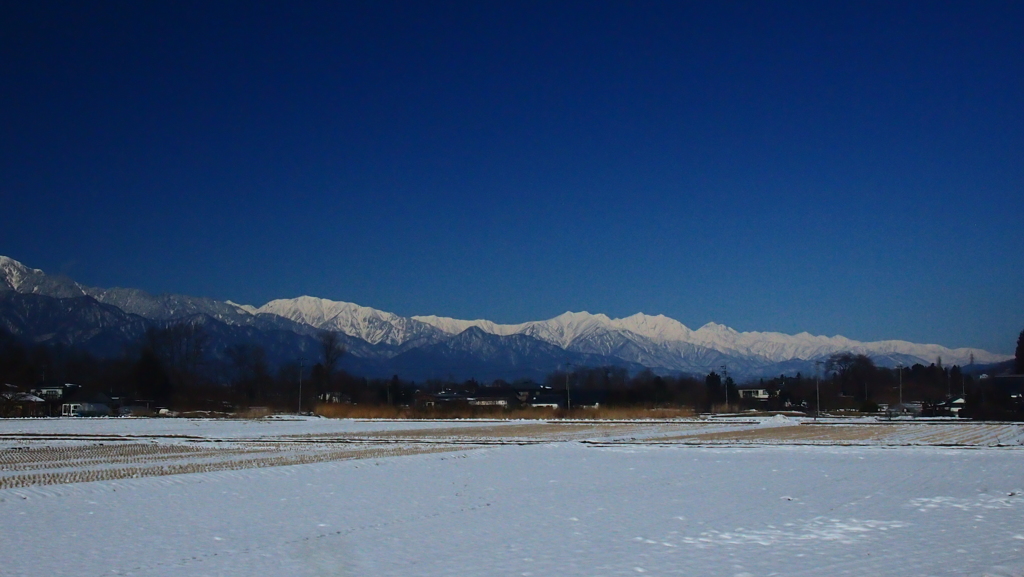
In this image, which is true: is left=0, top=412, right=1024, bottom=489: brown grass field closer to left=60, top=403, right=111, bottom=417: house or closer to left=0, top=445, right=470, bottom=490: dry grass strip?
left=0, top=445, right=470, bottom=490: dry grass strip

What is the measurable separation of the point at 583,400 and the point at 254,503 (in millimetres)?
123916

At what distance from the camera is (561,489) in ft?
66.9

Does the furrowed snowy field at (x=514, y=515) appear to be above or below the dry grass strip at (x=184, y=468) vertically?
above

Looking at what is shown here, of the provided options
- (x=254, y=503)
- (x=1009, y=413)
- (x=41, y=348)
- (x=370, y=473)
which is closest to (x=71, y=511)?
(x=254, y=503)

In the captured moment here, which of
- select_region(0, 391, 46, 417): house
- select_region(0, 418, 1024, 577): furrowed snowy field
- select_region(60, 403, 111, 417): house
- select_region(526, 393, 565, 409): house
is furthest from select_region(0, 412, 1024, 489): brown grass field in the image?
select_region(526, 393, 565, 409): house

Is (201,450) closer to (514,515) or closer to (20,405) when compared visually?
(514,515)

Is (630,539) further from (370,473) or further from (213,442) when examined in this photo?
(213,442)

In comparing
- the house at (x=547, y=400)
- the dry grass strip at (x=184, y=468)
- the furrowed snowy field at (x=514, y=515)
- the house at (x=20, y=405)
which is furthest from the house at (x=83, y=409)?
the dry grass strip at (x=184, y=468)

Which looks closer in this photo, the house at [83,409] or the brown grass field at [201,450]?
the brown grass field at [201,450]

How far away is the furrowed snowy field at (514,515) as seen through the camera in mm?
11641

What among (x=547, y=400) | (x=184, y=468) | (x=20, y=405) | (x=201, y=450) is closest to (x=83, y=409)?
(x=20, y=405)

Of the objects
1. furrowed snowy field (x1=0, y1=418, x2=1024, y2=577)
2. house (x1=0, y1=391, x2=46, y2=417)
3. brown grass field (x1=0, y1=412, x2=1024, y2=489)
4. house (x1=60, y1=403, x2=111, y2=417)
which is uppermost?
furrowed snowy field (x1=0, y1=418, x2=1024, y2=577)

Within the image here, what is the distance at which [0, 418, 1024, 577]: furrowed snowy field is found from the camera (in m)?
11.6

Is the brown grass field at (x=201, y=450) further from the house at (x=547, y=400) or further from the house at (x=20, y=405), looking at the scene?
the house at (x=547, y=400)
